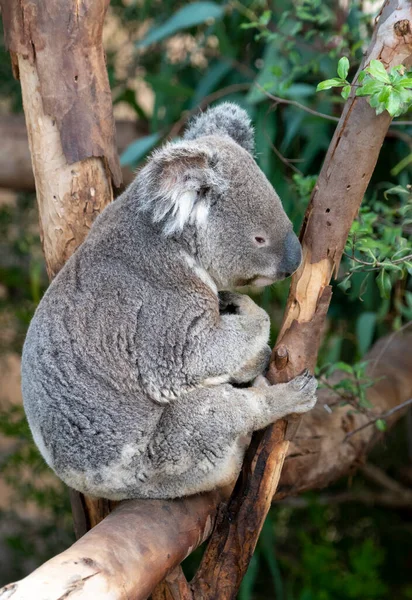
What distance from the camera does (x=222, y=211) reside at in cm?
206

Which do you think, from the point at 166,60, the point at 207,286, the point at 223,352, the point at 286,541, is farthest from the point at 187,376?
the point at 286,541

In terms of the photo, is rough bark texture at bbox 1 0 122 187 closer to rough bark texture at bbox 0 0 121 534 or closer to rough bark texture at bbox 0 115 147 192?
rough bark texture at bbox 0 0 121 534

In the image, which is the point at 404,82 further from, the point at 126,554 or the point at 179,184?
the point at 126,554

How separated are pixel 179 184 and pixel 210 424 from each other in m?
0.66

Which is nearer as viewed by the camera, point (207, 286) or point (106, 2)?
point (207, 286)

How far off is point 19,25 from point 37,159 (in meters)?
0.41

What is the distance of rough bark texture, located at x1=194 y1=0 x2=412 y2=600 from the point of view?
1.83 meters

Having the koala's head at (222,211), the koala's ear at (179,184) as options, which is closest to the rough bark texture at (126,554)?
the koala's head at (222,211)

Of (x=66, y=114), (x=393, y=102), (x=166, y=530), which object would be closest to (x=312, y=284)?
(x=393, y=102)

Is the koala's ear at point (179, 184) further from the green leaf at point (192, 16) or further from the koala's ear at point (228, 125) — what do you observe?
the green leaf at point (192, 16)

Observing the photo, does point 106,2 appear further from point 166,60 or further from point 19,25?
point 166,60

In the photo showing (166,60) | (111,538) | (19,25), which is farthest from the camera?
(166,60)

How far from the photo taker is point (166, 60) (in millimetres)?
4441

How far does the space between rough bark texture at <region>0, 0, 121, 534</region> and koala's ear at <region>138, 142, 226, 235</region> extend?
16.0 inches
